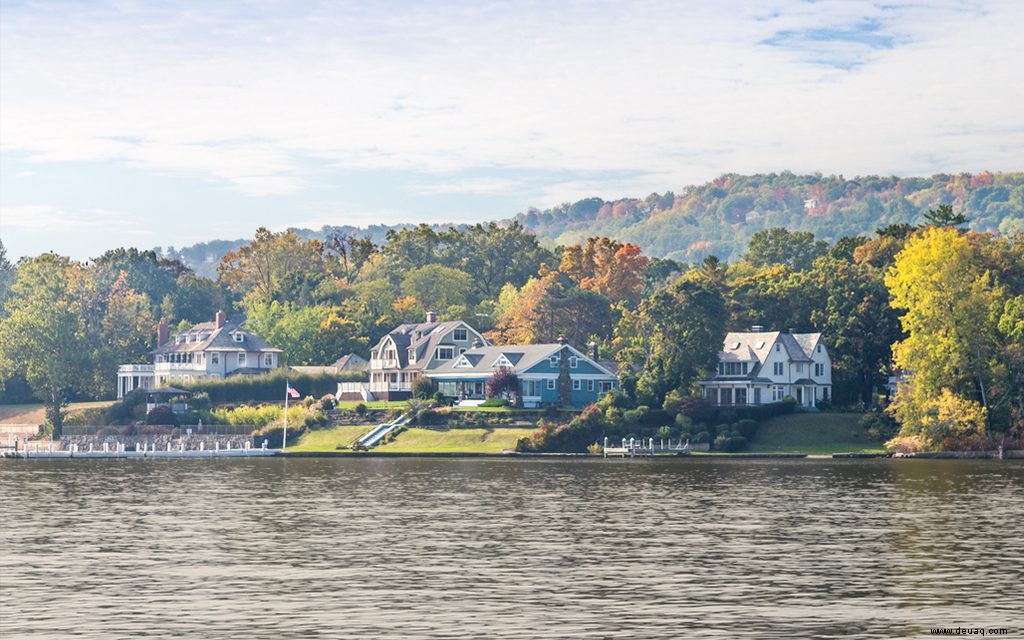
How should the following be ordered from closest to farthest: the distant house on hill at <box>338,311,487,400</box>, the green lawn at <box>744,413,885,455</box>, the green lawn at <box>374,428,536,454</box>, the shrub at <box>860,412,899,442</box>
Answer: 1. the green lawn at <box>744,413,885,455</box>
2. the shrub at <box>860,412,899,442</box>
3. the green lawn at <box>374,428,536,454</box>
4. the distant house on hill at <box>338,311,487,400</box>

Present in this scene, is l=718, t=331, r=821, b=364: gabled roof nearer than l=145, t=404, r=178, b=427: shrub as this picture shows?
Yes

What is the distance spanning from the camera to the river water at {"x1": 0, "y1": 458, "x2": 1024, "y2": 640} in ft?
118

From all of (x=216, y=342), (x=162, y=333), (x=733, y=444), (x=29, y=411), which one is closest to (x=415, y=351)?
(x=216, y=342)

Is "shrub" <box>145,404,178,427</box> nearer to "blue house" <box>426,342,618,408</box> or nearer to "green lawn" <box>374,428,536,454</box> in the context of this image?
"blue house" <box>426,342,618,408</box>

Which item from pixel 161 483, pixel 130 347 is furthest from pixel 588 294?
pixel 161 483

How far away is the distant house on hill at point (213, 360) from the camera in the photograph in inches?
6855

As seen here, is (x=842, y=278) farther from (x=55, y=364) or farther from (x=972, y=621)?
(x=972, y=621)

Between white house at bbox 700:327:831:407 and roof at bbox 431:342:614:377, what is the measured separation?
10539 mm

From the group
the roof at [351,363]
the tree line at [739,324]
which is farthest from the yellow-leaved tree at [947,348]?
the roof at [351,363]

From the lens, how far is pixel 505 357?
145750 mm

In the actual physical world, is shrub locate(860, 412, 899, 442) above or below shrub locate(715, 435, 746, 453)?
above

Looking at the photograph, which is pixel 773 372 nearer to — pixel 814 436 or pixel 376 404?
pixel 814 436

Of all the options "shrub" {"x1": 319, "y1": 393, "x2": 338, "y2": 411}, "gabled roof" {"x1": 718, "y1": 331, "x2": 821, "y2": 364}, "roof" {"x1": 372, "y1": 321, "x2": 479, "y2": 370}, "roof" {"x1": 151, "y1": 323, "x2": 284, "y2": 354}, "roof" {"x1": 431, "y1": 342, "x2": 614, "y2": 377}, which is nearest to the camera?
"gabled roof" {"x1": 718, "y1": 331, "x2": 821, "y2": 364}

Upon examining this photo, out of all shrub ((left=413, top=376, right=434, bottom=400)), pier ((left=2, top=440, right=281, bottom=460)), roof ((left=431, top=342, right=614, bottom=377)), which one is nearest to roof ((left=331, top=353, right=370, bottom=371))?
roof ((left=431, top=342, right=614, bottom=377))
